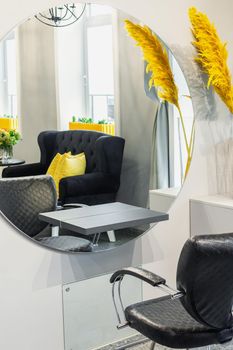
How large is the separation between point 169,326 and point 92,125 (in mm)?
1036

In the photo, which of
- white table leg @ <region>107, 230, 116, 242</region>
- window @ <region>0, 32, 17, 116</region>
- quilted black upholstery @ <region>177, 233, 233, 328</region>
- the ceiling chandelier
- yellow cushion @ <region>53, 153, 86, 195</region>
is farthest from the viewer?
white table leg @ <region>107, 230, 116, 242</region>

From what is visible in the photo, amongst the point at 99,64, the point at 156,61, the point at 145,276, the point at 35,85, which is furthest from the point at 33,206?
the point at 156,61

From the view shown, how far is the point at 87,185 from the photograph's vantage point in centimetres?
277

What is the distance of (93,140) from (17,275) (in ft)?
2.38

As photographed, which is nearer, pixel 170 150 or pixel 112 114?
pixel 112 114

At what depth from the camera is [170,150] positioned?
3084 mm

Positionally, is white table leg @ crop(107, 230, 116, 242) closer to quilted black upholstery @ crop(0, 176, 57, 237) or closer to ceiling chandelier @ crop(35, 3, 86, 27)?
quilted black upholstery @ crop(0, 176, 57, 237)

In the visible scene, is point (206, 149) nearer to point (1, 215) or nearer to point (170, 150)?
point (170, 150)

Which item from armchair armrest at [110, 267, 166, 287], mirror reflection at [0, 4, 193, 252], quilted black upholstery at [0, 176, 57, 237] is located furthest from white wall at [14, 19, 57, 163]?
armchair armrest at [110, 267, 166, 287]

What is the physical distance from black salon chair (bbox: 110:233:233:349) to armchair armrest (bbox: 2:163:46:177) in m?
0.65

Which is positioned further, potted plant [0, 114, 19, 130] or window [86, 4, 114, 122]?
window [86, 4, 114, 122]

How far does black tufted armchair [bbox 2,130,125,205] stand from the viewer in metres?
2.62

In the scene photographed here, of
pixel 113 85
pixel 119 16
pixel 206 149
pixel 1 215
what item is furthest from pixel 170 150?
pixel 1 215

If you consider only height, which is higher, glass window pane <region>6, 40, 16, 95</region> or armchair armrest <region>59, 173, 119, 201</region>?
glass window pane <region>6, 40, 16, 95</region>
